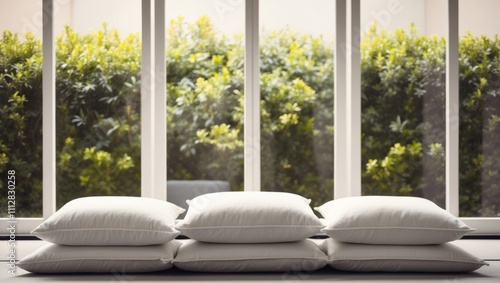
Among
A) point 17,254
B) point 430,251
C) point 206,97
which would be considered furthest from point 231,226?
point 206,97

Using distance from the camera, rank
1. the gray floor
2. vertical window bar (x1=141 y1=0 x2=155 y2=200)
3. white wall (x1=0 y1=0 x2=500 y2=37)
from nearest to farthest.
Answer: the gray floor, vertical window bar (x1=141 y1=0 x2=155 y2=200), white wall (x1=0 y1=0 x2=500 y2=37)

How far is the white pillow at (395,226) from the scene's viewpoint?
2852 millimetres

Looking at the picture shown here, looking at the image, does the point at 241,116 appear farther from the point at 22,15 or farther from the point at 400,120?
the point at 22,15

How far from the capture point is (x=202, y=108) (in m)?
3.96

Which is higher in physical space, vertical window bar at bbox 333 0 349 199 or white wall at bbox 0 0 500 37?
white wall at bbox 0 0 500 37

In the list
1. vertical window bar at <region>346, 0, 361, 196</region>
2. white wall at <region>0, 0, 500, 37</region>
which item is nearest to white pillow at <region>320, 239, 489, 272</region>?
vertical window bar at <region>346, 0, 361, 196</region>

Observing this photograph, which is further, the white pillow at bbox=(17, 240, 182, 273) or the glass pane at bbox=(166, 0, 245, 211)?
the glass pane at bbox=(166, 0, 245, 211)

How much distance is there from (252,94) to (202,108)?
12.3 inches

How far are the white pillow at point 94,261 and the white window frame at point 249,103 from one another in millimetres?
1063

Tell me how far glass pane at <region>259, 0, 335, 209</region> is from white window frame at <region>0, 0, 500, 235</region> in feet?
0.48

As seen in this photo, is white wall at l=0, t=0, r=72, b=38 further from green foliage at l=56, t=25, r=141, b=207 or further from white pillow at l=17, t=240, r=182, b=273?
white pillow at l=17, t=240, r=182, b=273

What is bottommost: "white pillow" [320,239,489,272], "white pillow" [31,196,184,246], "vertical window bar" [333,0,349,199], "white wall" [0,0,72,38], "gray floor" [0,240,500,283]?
"gray floor" [0,240,500,283]

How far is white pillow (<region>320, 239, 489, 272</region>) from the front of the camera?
110 inches

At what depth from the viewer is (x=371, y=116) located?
13.0ft
